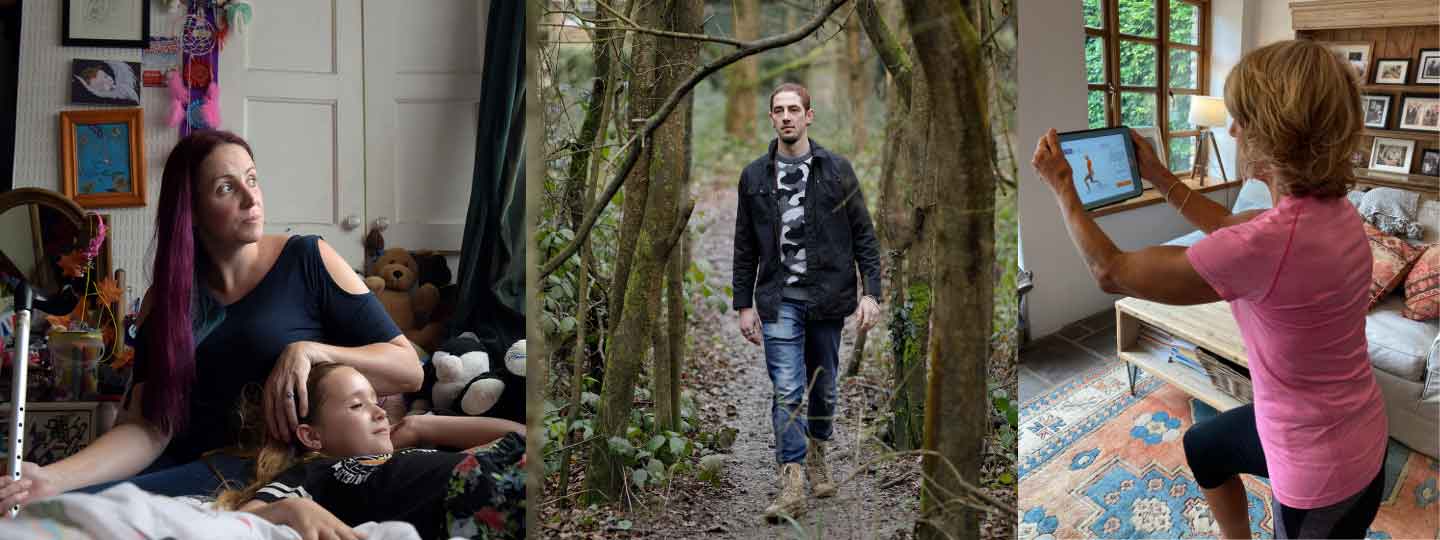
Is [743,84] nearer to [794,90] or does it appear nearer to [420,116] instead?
[794,90]

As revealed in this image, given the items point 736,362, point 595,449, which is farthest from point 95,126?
point 736,362

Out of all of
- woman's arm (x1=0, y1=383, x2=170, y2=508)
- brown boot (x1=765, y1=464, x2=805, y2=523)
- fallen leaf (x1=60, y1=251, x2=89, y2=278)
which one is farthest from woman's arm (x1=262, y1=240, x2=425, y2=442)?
brown boot (x1=765, y1=464, x2=805, y2=523)

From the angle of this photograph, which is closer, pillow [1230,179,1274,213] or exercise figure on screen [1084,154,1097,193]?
pillow [1230,179,1274,213]

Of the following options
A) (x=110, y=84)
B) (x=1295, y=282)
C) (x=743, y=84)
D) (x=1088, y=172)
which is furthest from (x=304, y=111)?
(x=1295, y=282)

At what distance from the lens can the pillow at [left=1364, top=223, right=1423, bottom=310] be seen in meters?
2.11

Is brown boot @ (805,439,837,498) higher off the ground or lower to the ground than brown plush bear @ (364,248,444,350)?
lower

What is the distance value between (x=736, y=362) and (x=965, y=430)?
1.95 feet

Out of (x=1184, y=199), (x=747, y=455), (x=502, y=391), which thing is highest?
(x=1184, y=199)

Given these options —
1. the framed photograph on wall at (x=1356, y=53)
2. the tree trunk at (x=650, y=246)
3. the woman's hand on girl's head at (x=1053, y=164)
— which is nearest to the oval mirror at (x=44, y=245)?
the tree trunk at (x=650, y=246)

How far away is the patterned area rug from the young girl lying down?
1.31 m

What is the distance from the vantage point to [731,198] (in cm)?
234

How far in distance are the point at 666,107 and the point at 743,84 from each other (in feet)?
0.63

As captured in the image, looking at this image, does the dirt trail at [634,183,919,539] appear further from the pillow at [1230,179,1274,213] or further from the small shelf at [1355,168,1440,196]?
the small shelf at [1355,168,1440,196]

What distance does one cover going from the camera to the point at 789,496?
7.96ft
